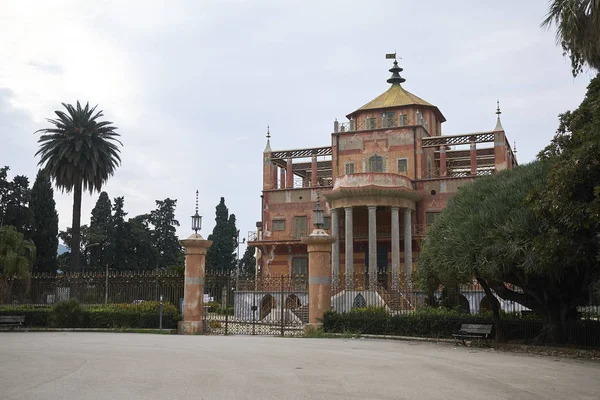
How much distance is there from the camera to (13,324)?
2223 centimetres

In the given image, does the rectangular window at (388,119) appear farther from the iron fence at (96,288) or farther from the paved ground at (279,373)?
the paved ground at (279,373)

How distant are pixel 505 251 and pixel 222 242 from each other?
56.1 m

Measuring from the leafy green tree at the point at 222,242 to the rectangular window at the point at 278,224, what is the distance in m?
23.4

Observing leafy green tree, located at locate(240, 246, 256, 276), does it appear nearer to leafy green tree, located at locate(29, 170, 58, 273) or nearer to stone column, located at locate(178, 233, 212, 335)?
leafy green tree, located at locate(29, 170, 58, 273)

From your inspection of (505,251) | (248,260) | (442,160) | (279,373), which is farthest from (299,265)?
(248,260)

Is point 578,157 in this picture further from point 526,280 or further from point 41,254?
point 41,254

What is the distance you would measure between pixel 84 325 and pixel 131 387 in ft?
47.0

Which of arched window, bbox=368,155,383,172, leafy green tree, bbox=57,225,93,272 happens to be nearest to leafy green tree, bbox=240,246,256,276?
leafy green tree, bbox=57,225,93,272

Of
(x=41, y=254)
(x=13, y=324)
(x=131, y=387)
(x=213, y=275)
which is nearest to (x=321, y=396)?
(x=131, y=387)

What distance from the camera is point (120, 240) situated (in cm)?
6706

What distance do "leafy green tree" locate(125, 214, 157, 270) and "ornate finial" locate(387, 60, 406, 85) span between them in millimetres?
34058

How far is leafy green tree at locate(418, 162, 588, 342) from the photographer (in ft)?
51.0

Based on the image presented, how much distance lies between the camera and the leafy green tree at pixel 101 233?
65238 mm

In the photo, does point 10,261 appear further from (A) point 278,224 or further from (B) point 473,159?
(B) point 473,159
